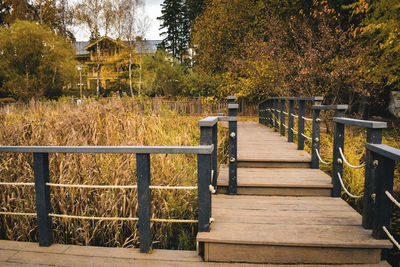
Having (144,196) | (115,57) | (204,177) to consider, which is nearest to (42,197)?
(144,196)

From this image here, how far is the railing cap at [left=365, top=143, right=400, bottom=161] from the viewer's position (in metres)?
2.00

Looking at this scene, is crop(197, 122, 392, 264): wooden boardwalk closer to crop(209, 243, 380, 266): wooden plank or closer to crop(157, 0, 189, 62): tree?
crop(209, 243, 380, 266): wooden plank

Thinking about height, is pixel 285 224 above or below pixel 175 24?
below

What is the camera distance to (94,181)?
342 cm

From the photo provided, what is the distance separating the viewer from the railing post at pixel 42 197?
95.2 inches

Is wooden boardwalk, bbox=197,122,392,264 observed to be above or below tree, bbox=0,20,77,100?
below

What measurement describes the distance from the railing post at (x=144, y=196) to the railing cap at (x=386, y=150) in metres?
1.73

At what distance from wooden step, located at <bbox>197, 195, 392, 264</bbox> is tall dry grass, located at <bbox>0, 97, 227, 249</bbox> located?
72 cm

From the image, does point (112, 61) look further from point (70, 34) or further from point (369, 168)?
point (369, 168)

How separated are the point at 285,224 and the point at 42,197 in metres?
2.07

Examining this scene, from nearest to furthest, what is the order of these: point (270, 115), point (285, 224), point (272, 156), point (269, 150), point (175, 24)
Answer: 1. point (285, 224)
2. point (272, 156)
3. point (269, 150)
4. point (270, 115)
5. point (175, 24)

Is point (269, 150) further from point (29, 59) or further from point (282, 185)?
point (29, 59)

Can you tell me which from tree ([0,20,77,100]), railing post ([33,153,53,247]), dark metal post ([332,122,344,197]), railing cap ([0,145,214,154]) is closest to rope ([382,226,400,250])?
dark metal post ([332,122,344,197])

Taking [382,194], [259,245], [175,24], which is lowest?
[259,245]
